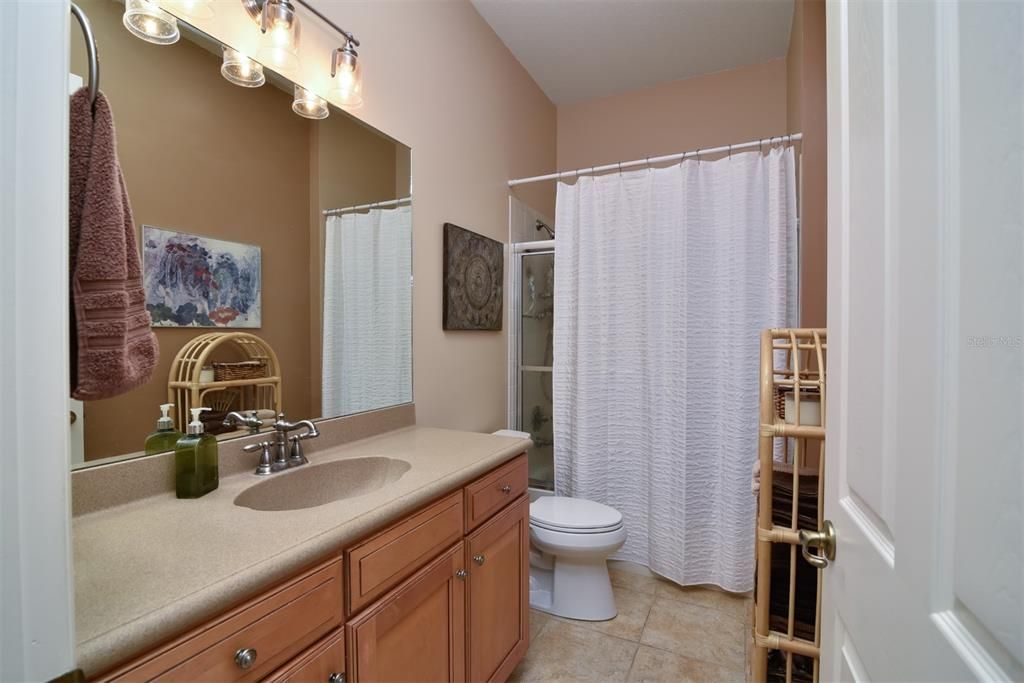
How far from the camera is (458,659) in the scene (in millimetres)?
1220

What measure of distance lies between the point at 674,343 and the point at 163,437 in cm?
201

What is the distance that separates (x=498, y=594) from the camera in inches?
56.4

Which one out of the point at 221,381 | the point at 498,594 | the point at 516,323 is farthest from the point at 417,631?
the point at 516,323

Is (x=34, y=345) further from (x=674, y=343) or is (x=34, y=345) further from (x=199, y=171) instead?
(x=674, y=343)

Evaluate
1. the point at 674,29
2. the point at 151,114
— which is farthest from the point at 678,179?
the point at 151,114

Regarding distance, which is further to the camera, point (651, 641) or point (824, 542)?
point (651, 641)

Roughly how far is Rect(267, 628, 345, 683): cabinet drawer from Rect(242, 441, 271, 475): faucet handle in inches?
20.5

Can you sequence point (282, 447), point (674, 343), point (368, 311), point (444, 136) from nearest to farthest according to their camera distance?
→ point (282, 447) → point (368, 311) → point (444, 136) → point (674, 343)

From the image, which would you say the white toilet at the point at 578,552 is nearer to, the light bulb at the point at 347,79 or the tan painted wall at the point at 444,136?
the tan painted wall at the point at 444,136

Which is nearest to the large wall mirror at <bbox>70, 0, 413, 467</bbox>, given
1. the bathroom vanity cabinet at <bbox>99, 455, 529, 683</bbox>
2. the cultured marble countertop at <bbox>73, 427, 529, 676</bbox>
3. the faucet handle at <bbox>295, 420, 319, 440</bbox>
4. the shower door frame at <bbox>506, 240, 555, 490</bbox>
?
the faucet handle at <bbox>295, 420, 319, 440</bbox>

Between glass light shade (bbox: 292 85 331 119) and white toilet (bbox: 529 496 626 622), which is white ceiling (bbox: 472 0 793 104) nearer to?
glass light shade (bbox: 292 85 331 119)

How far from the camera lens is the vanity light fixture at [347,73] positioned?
56.5 inches

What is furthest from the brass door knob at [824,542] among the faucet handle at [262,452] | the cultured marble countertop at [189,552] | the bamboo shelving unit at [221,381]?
the bamboo shelving unit at [221,381]

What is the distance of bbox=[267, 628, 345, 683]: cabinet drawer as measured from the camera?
0.77 meters
